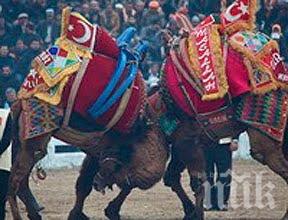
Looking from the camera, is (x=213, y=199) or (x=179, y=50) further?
(x=213, y=199)

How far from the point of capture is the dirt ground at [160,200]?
11.5 metres

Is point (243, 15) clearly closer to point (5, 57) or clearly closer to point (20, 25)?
point (5, 57)

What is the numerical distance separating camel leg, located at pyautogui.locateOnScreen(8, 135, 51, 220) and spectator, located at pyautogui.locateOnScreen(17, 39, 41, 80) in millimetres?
7514

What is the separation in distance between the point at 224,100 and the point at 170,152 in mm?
997

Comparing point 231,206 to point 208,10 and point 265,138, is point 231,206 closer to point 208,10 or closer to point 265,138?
point 265,138

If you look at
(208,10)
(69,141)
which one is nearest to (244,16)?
(69,141)

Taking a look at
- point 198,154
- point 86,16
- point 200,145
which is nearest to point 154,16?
point 86,16

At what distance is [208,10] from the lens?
17094mm

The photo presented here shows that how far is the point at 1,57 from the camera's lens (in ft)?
57.5

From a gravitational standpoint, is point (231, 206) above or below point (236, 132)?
below

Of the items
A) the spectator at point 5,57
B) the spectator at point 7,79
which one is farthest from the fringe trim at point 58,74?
Result: the spectator at point 5,57

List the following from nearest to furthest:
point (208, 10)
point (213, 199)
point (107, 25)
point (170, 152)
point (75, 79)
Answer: point (75, 79) → point (170, 152) → point (213, 199) → point (208, 10) → point (107, 25)

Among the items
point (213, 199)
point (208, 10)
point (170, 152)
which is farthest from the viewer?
point (208, 10)

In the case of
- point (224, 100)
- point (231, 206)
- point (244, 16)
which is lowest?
point (231, 206)
